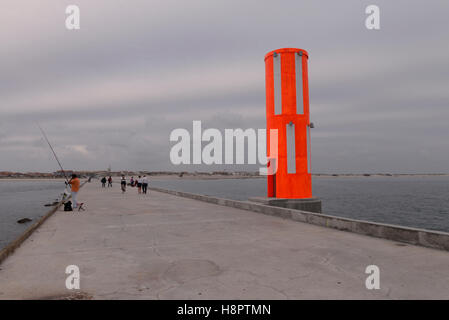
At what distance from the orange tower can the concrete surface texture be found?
7123 millimetres

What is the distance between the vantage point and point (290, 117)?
A: 1631 cm

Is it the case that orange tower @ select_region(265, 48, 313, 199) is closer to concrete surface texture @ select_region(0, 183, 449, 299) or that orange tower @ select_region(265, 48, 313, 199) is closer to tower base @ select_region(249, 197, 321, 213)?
tower base @ select_region(249, 197, 321, 213)

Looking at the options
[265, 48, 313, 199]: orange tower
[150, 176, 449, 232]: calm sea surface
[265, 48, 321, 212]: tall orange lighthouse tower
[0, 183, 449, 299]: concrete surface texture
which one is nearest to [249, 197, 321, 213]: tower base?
[265, 48, 321, 212]: tall orange lighthouse tower

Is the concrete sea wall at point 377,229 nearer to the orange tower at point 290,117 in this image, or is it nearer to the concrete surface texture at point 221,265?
the concrete surface texture at point 221,265

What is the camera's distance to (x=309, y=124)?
55.4 feet

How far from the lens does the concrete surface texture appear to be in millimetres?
4445

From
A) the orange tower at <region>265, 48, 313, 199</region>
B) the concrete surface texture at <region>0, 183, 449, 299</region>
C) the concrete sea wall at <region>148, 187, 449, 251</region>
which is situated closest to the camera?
the concrete surface texture at <region>0, 183, 449, 299</region>

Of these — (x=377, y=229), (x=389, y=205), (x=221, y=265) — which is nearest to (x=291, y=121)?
(x=377, y=229)

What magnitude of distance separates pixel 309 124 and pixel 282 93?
231 centimetres

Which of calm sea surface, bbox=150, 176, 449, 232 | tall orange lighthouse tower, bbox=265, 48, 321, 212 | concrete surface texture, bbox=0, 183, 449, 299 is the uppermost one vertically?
tall orange lighthouse tower, bbox=265, 48, 321, 212

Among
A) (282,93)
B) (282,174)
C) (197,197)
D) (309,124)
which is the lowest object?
(197,197)

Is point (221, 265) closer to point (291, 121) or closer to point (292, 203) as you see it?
point (292, 203)
